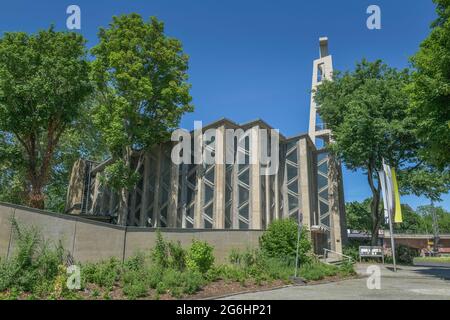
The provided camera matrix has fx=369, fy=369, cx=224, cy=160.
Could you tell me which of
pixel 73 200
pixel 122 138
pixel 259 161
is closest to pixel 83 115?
pixel 73 200

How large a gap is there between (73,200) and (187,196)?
1684cm

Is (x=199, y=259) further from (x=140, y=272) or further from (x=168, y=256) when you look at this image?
(x=140, y=272)

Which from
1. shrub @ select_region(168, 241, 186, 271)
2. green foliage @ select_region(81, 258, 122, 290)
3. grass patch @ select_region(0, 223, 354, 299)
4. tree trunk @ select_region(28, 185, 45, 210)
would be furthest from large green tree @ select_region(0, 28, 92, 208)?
green foliage @ select_region(81, 258, 122, 290)

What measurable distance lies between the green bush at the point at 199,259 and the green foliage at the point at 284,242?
13.2ft

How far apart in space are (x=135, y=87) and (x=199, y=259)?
574 inches

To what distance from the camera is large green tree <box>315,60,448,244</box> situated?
27.6 meters

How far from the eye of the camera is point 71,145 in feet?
127

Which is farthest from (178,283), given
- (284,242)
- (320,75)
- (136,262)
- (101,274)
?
(320,75)

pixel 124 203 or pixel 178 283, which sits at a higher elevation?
pixel 124 203

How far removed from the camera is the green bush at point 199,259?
46.9ft

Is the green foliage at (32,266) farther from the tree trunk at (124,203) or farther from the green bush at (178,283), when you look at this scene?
the tree trunk at (124,203)

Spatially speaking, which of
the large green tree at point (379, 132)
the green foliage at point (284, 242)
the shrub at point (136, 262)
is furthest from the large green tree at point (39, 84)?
the large green tree at point (379, 132)

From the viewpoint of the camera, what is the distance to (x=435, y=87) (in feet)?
53.3

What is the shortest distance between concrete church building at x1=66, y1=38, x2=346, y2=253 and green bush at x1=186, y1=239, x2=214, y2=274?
9.92m
